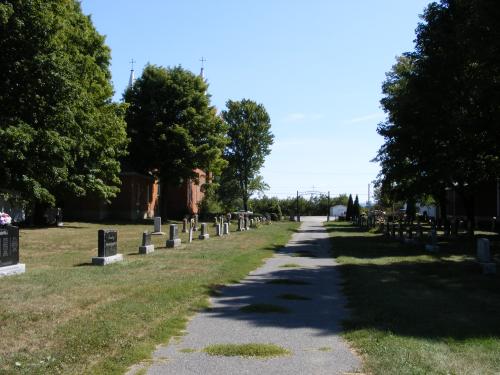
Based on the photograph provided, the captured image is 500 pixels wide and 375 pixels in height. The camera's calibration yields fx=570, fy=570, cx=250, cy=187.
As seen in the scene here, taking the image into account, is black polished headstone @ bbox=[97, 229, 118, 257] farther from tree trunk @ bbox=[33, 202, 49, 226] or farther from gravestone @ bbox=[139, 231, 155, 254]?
tree trunk @ bbox=[33, 202, 49, 226]

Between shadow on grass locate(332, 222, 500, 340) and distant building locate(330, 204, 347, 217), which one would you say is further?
distant building locate(330, 204, 347, 217)

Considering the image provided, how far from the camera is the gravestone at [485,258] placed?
15.2 meters

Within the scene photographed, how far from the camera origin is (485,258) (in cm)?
1572

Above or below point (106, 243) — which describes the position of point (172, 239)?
below

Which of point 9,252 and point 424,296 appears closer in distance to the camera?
point 424,296

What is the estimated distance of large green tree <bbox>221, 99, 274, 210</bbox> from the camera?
256 ft

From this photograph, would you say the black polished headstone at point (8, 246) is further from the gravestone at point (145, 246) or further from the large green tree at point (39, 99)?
the large green tree at point (39, 99)

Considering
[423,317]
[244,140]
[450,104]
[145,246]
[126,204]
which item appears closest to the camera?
[423,317]

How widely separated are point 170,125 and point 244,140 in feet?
102

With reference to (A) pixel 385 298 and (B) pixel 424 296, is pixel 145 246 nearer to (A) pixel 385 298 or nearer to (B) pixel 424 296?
(A) pixel 385 298

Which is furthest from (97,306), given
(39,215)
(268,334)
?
(39,215)

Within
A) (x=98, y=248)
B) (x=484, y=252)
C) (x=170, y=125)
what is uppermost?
(x=170, y=125)

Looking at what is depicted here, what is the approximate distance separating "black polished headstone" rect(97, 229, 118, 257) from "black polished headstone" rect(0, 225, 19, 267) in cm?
252

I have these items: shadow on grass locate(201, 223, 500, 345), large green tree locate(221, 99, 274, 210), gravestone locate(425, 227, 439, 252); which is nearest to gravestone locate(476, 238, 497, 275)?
shadow on grass locate(201, 223, 500, 345)
